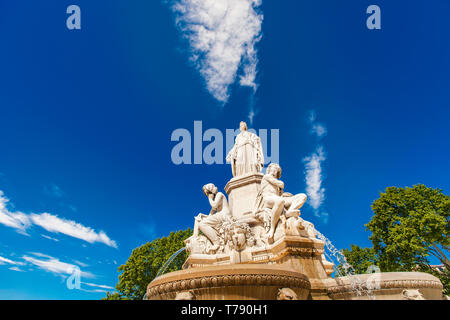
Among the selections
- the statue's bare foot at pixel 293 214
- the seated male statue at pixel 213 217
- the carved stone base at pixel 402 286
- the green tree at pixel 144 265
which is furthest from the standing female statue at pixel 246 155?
the green tree at pixel 144 265

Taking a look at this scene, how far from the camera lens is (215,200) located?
9938 mm

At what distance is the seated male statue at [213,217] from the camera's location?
358 inches

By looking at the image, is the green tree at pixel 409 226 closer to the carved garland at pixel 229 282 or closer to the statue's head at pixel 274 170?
the statue's head at pixel 274 170

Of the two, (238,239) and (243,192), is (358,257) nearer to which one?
(243,192)

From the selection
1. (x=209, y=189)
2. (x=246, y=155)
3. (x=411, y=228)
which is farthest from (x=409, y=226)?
(x=209, y=189)

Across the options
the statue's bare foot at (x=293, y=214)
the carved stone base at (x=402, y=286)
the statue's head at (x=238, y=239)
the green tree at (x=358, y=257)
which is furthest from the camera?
the green tree at (x=358, y=257)

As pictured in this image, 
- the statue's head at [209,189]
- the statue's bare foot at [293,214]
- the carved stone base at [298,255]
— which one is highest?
the statue's head at [209,189]

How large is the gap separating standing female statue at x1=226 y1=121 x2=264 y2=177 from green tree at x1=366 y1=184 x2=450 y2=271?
15227 millimetres

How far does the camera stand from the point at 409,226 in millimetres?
20562

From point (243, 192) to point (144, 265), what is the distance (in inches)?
825
